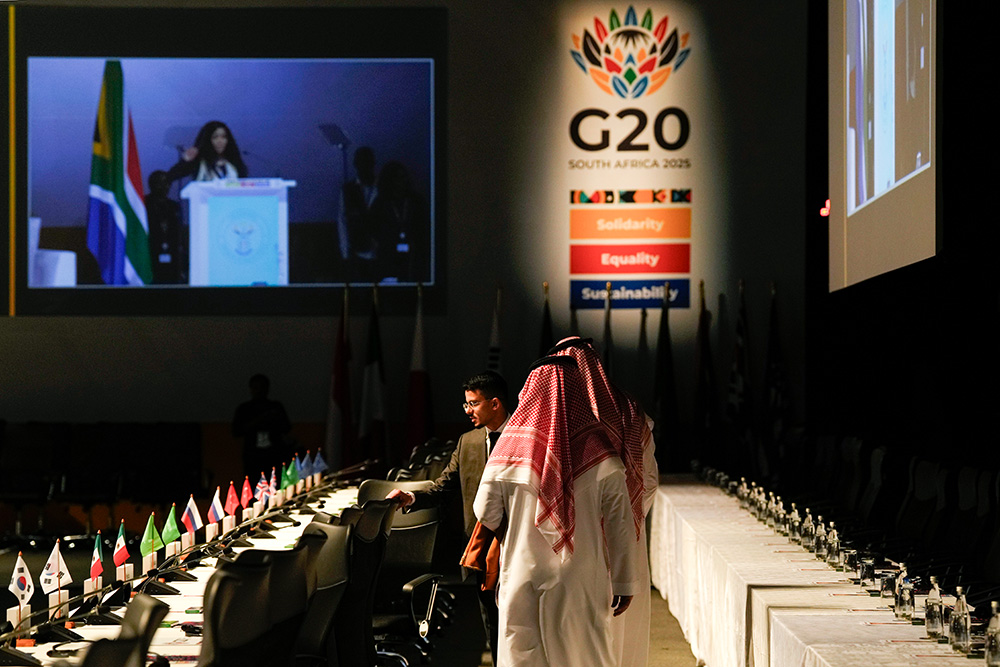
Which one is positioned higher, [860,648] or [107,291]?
[107,291]

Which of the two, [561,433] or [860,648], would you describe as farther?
[561,433]

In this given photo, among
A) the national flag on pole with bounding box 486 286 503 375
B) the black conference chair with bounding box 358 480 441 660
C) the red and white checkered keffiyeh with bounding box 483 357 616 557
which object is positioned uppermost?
the national flag on pole with bounding box 486 286 503 375

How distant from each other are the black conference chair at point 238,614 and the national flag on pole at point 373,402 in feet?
24.4

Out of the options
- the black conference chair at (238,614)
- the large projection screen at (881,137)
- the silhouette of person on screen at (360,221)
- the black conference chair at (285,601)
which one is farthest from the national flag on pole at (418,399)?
the black conference chair at (238,614)

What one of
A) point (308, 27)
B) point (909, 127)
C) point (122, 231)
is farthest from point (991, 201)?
point (122, 231)

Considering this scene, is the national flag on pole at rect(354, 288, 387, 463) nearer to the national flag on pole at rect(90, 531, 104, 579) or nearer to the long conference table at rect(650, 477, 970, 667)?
the long conference table at rect(650, 477, 970, 667)

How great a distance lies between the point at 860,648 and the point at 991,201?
14.2 ft

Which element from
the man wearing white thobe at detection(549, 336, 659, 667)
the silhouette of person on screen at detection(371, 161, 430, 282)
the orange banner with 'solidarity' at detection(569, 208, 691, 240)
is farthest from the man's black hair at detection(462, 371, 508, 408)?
→ the orange banner with 'solidarity' at detection(569, 208, 691, 240)

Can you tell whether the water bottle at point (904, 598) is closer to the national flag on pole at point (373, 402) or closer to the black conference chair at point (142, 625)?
the black conference chair at point (142, 625)

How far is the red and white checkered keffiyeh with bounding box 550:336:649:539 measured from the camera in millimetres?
3736

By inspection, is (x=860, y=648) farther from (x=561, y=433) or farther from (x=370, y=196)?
(x=370, y=196)

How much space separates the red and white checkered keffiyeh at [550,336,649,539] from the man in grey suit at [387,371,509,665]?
26.9 inches

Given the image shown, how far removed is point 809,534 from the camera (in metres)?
4.79

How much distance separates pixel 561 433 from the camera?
143 inches
